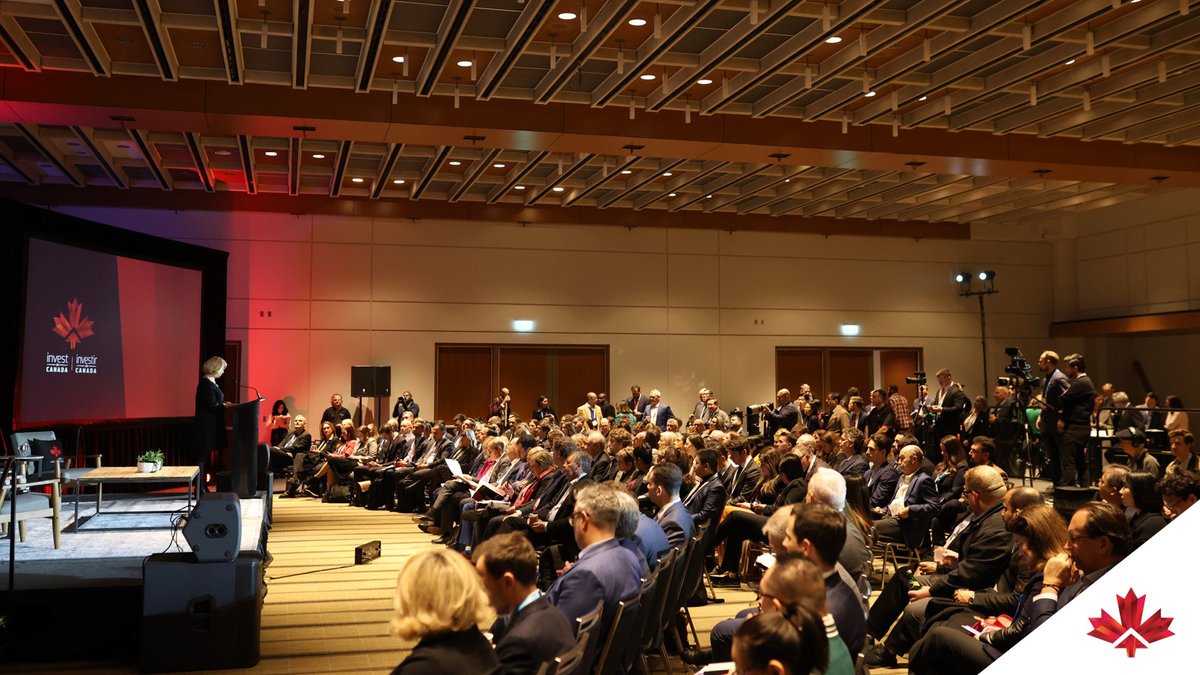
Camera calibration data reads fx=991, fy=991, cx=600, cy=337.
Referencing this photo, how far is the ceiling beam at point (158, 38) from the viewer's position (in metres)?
7.75

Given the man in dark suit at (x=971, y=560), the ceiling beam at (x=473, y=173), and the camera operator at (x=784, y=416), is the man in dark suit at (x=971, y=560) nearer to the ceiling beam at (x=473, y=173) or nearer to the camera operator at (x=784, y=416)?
the camera operator at (x=784, y=416)

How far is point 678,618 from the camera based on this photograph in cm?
527

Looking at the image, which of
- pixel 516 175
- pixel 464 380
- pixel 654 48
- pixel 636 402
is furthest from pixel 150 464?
pixel 636 402

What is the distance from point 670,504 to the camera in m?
5.59

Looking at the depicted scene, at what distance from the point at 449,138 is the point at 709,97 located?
9.78 feet

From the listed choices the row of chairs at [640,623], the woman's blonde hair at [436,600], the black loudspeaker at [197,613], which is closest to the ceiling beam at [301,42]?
the black loudspeaker at [197,613]

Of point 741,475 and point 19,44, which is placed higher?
point 19,44

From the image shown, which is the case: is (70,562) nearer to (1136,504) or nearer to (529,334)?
(1136,504)

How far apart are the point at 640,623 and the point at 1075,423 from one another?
7267 mm

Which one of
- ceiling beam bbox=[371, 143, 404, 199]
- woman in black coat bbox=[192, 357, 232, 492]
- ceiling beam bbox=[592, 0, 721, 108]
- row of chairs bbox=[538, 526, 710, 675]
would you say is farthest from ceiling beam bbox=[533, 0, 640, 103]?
row of chairs bbox=[538, 526, 710, 675]

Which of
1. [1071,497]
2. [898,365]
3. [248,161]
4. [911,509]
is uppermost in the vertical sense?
[248,161]

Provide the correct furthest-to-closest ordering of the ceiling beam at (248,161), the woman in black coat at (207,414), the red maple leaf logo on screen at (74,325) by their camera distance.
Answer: the ceiling beam at (248,161) → the red maple leaf logo on screen at (74,325) → the woman in black coat at (207,414)

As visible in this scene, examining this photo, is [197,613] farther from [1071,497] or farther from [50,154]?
[50,154]

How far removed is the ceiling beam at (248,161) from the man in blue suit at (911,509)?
8.10 metres
